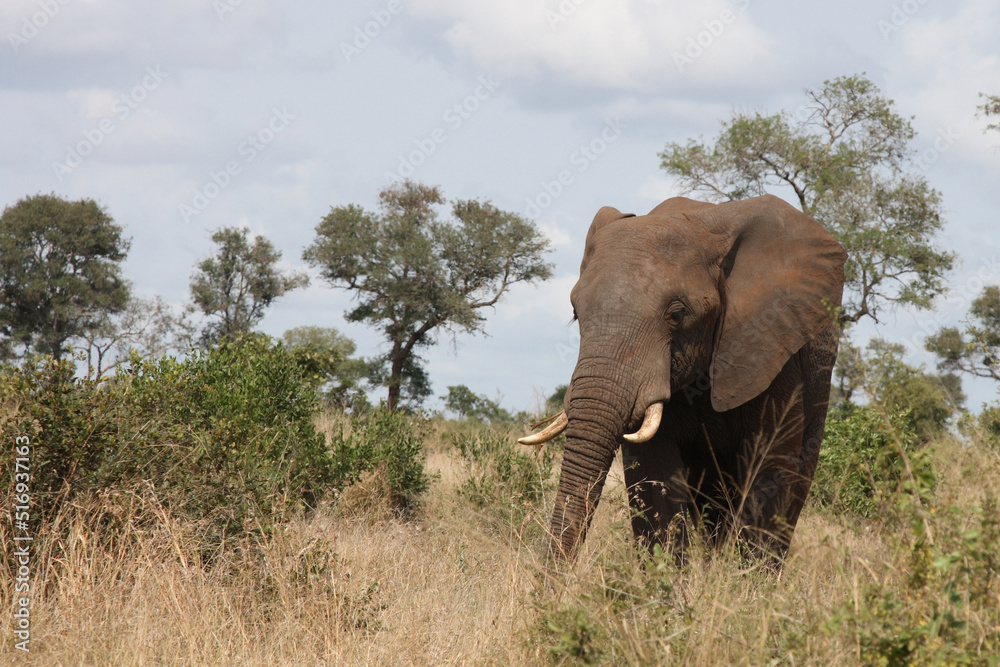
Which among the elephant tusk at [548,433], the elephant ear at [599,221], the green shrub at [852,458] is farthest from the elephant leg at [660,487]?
the green shrub at [852,458]

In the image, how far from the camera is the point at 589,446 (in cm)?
617

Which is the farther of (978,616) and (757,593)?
(757,593)

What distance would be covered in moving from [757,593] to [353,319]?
2890cm

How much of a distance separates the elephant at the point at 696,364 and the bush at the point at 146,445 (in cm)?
202

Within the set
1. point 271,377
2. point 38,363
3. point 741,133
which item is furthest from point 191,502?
point 741,133

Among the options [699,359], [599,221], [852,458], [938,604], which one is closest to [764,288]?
[699,359]

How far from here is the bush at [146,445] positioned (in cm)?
600

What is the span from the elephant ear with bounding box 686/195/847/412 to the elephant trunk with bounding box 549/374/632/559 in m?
0.82

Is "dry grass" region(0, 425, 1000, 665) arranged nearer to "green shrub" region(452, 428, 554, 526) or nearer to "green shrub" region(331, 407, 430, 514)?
"green shrub" region(452, 428, 554, 526)

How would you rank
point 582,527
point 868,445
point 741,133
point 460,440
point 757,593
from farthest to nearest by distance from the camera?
point 741,133
point 460,440
point 868,445
point 582,527
point 757,593

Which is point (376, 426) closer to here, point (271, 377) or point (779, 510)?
point (271, 377)

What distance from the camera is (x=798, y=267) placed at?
22.6 ft

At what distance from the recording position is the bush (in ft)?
19.7

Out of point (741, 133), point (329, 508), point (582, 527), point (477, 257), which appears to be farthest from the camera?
point (477, 257)
